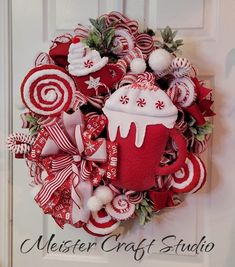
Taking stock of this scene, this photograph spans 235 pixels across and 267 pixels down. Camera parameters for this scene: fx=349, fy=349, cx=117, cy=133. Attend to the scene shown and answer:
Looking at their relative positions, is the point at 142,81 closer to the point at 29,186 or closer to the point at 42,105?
the point at 42,105

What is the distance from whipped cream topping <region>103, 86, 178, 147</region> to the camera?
0.82 metres

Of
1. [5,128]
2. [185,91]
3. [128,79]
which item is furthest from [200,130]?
[5,128]

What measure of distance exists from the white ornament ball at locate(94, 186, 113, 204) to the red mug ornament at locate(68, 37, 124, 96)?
0.24 meters

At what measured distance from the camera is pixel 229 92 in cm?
101

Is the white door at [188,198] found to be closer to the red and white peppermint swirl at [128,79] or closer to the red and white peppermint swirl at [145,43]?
the red and white peppermint swirl at [145,43]

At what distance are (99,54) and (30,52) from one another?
320 millimetres

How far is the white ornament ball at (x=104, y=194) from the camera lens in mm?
881

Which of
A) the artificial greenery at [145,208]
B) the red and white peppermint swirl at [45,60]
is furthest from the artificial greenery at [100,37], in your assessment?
the artificial greenery at [145,208]

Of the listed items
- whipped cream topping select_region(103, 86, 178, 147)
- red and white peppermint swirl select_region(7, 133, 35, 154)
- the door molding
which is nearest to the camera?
whipped cream topping select_region(103, 86, 178, 147)

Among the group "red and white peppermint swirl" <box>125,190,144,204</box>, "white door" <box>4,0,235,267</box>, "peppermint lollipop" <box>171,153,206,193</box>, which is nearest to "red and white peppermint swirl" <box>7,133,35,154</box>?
"white door" <box>4,0,235,267</box>

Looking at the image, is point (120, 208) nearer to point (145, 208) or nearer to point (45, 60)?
point (145, 208)

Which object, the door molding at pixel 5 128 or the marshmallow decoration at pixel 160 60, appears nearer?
the marshmallow decoration at pixel 160 60

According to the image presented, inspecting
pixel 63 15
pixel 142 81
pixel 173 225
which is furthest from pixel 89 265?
pixel 63 15

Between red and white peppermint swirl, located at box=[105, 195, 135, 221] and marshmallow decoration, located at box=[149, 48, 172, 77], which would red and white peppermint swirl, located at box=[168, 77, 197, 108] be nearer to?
marshmallow decoration, located at box=[149, 48, 172, 77]
